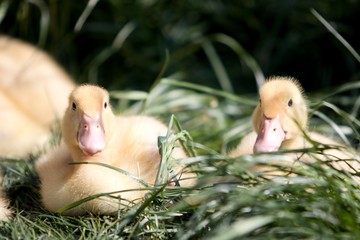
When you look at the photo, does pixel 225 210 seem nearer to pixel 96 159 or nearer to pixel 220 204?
pixel 220 204

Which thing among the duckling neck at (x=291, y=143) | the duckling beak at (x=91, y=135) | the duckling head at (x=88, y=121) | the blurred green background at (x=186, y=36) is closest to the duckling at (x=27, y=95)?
the blurred green background at (x=186, y=36)

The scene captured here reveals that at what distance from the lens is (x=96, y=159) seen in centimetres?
286

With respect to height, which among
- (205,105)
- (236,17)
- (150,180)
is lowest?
(150,180)

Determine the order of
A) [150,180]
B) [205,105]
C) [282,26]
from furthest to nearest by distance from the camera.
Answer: [282,26], [205,105], [150,180]

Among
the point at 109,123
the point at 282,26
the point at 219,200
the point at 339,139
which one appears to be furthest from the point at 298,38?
the point at 219,200

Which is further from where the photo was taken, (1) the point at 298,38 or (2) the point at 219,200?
(1) the point at 298,38

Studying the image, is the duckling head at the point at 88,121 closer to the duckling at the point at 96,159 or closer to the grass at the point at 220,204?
the duckling at the point at 96,159

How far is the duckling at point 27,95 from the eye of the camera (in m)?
3.94

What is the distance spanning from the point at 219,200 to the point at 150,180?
48 cm

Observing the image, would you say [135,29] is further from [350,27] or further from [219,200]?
[219,200]

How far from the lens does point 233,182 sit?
2.54 m

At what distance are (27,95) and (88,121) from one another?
1.55 m

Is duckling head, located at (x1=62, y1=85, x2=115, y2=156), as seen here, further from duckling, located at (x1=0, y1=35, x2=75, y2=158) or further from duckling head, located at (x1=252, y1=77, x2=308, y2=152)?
duckling, located at (x1=0, y1=35, x2=75, y2=158)

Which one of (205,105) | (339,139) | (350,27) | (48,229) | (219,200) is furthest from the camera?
(350,27)
